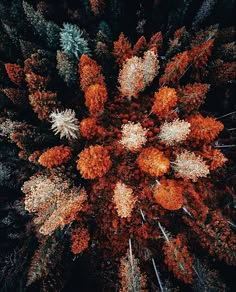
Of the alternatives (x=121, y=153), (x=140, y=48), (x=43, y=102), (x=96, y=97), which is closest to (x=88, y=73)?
(x=96, y=97)

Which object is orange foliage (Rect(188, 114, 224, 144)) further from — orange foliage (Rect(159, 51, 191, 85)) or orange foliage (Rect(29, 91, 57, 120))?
orange foliage (Rect(29, 91, 57, 120))

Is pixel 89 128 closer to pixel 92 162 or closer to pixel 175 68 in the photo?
pixel 92 162

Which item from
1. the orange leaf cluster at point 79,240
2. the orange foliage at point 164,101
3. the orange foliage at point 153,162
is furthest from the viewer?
the orange leaf cluster at point 79,240

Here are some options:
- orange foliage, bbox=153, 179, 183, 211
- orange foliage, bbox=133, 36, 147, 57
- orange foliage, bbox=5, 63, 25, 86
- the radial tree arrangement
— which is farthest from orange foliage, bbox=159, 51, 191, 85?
orange foliage, bbox=5, 63, 25, 86

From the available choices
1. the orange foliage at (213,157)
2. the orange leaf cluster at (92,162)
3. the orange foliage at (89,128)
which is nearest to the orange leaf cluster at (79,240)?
the orange leaf cluster at (92,162)

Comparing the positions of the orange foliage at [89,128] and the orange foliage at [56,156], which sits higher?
the orange foliage at [89,128]

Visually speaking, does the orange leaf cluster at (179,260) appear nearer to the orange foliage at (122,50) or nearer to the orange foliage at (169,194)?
the orange foliage at (169,194)

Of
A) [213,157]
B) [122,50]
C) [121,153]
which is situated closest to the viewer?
[213,157]
